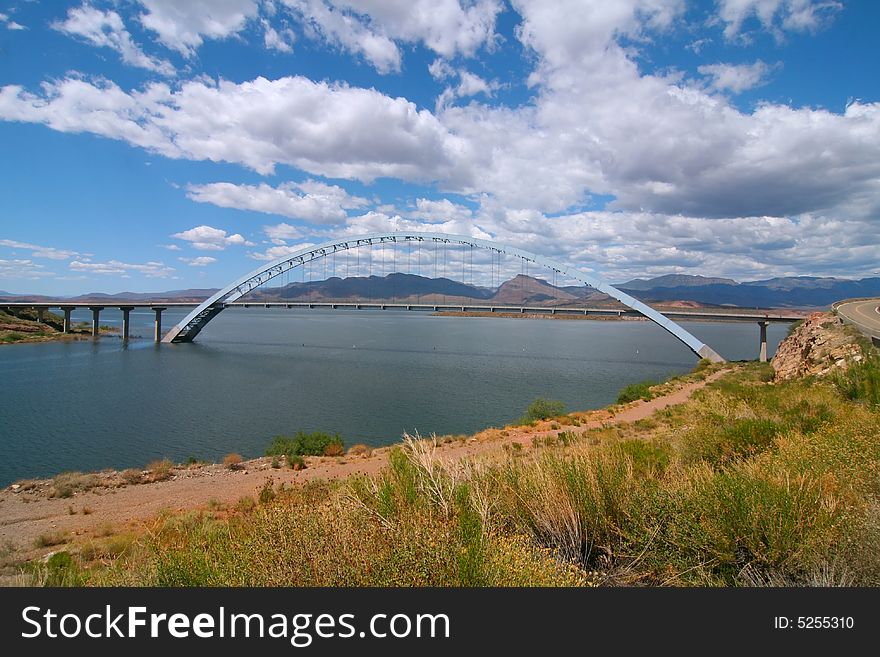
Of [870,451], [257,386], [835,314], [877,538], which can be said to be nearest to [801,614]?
[877,538]

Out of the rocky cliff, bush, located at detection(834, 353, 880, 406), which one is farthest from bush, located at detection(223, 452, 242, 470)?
the rocky cliff

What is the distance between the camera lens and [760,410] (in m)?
9.03

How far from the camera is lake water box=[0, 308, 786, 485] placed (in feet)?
59.6

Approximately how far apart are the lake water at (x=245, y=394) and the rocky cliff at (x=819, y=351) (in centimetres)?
964

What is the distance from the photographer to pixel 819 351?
1911cm

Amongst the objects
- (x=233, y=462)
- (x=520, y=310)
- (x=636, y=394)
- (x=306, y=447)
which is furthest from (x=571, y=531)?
(x=520, y=310)

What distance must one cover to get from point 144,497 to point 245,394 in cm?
1876

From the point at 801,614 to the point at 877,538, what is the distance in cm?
84

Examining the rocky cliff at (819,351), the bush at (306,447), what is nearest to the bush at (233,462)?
the bush at (306,447)

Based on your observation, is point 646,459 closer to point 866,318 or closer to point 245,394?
point 866,318

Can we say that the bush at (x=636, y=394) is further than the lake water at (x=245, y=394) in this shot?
Yes

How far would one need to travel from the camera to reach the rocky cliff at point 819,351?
15758 millimetres

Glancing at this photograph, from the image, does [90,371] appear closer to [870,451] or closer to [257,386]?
[257,386]

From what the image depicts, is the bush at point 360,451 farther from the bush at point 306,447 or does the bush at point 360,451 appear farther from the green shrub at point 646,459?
the green shrub at point 646,459
